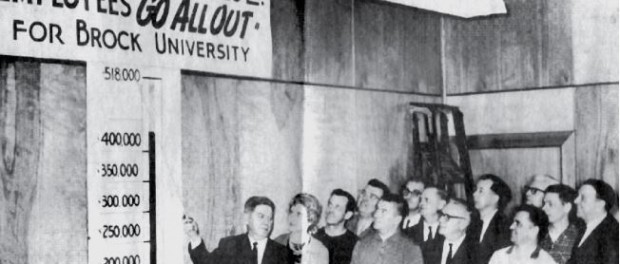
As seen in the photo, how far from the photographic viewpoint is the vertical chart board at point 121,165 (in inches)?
48.3

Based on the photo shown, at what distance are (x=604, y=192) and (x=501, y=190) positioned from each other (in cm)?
17

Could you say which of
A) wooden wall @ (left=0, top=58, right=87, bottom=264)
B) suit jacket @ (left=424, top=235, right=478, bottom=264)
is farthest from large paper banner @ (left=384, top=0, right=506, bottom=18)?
wooden wall @ (left=0, top=58, right=87, bottom=264)

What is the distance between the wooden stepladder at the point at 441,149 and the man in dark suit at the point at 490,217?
0.03m

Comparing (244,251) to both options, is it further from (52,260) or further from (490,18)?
(490,18)

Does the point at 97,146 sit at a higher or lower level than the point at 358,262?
higher

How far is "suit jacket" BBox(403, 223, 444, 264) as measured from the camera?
1434 millimetres

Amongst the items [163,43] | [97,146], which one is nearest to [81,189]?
[97,146]

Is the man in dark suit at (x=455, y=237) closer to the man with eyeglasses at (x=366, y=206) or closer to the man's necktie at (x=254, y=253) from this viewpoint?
the man with eyeglasses at (x=366, y=206)

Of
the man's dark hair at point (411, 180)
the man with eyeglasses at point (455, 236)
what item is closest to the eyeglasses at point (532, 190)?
the man with eyeglasses at point (455, 236)

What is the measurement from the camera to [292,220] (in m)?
1.55

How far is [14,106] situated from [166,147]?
26cm

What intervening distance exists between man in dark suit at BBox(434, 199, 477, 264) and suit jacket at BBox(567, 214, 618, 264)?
17 cm

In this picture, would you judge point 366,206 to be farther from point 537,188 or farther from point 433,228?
point 537,188

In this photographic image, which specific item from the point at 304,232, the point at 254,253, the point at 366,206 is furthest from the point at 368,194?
the point at 254,253
